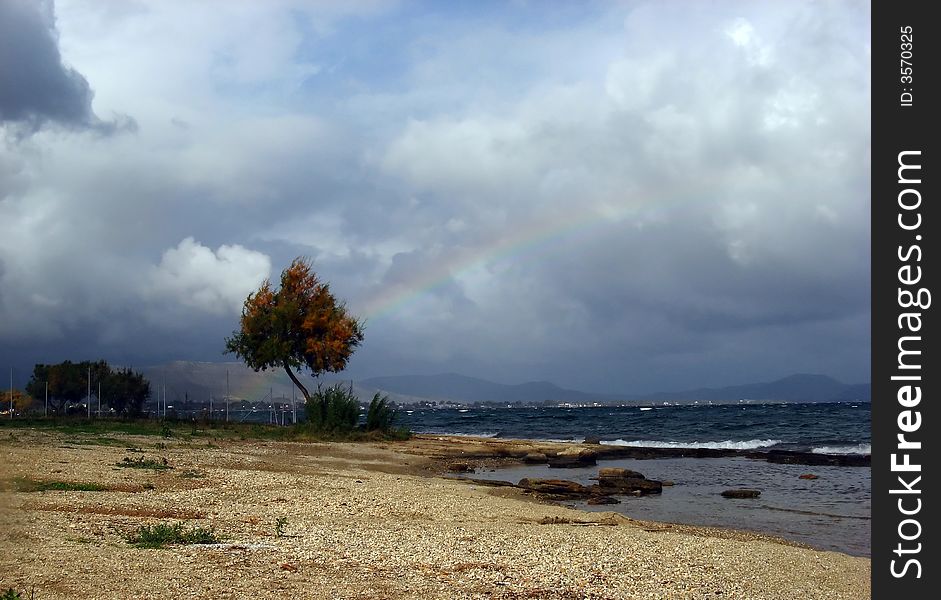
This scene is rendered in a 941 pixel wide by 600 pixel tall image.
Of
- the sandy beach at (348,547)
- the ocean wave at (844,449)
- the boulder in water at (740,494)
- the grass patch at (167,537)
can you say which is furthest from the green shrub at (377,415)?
the grass patch at (167,537)

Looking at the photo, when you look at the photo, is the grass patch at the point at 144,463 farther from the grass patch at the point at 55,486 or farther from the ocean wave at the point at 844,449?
the ocean wave at the point at 844,449

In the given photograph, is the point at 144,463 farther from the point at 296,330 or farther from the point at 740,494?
the point at 296,330

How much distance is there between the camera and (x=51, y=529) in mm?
10227

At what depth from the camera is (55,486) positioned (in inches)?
557

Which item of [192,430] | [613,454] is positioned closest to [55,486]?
[192,430]

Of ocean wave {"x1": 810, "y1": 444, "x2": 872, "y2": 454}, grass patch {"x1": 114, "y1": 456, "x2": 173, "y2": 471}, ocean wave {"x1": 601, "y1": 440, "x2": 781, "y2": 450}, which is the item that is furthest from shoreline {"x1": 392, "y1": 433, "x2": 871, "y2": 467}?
grass patch {"x1": 114, "y1": 456, "x2": 173, "y2": 471}

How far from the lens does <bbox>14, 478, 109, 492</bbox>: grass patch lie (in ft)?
44.0

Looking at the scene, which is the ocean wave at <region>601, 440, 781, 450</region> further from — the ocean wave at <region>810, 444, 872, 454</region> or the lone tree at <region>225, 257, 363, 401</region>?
the lone tree at <region>225, 257, 363, 401</region>

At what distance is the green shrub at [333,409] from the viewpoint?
40.4 meters

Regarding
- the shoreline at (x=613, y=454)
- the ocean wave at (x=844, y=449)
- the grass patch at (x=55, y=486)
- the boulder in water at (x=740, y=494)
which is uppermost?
the grass patch at (x=55, y=486)

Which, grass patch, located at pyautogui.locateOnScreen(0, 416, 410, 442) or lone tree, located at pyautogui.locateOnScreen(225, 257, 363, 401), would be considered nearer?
grass patch, located at pyautogui.locateOnScreen(0, 416, 410, 442)

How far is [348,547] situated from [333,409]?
30393 mm

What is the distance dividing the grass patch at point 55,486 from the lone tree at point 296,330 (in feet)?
106

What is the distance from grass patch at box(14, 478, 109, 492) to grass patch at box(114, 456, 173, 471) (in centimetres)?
364
